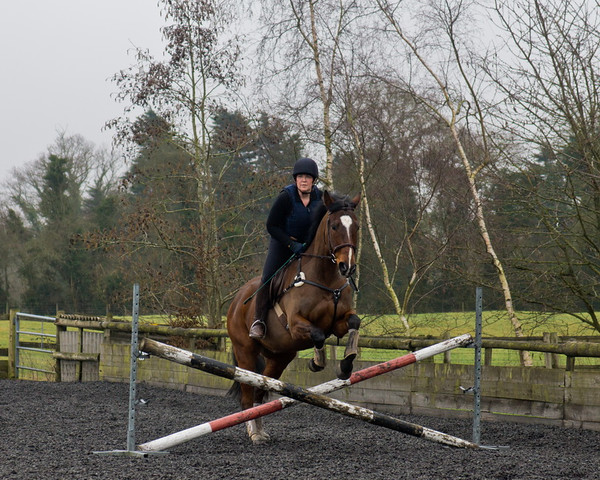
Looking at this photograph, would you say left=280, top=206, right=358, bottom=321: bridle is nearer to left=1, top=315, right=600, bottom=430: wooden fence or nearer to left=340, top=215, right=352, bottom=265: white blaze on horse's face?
left=340, top=215, right=352, bottom=265: white blaze on horse's face

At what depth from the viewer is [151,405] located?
371 inches

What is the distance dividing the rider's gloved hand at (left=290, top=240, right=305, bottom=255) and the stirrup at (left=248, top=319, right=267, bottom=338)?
0.69 m

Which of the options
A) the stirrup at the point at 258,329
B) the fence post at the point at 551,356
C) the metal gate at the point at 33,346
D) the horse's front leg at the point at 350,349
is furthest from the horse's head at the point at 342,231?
the metal gate at the point at 33,346

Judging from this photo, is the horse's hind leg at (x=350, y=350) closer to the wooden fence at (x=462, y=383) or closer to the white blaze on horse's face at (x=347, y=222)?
the white blaze on horse's face at (x=347, y=222)

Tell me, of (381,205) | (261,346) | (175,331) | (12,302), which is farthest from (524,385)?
(12,302)

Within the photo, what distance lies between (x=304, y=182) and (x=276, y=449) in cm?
214

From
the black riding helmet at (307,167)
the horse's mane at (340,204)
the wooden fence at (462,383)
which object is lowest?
the wooden fence at (462,383)

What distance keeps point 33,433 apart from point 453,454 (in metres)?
3.72

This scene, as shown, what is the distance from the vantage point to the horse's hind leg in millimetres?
5293

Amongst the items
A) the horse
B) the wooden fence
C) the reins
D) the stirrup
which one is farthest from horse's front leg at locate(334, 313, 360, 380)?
the wooden fence

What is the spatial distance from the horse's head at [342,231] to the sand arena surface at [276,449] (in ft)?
4.43

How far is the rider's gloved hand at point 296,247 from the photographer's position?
6.00 meters

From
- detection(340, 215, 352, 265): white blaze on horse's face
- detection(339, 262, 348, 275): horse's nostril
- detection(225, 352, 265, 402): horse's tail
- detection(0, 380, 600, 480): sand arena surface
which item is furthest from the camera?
detection(225, 352, 265, 402): horse's tail

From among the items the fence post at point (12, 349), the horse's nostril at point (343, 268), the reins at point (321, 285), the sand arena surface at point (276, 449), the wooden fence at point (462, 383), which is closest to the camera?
the sand arena surface at point (276, 449)
